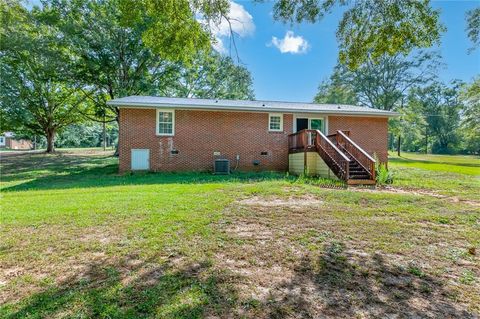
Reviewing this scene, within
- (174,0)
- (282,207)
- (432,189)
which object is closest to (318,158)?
(432,189)

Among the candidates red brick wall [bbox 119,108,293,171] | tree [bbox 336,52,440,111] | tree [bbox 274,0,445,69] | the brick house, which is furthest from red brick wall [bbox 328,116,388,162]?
tree [bbox 336,52,440,111]

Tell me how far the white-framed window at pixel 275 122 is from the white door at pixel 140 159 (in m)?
5.95

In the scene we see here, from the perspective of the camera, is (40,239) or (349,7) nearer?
(40,239)

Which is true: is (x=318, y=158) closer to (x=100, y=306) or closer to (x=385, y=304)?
(x=385, y=304)

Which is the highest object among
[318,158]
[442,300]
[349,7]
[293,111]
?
[349,7]

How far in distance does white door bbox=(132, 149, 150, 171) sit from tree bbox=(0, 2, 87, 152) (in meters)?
6.28

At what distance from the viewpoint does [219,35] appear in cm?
628

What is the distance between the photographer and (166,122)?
12750 millimetres

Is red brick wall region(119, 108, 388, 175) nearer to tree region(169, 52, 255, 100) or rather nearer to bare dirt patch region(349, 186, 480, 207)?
bare dirt patch region(349, 186, 480, 207)

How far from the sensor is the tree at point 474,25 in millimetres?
6073

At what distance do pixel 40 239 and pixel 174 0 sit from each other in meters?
5.04

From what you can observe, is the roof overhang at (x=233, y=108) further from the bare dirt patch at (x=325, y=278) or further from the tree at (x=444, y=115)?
the tree at (x=444, y=115)

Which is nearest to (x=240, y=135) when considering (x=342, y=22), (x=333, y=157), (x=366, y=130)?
(x=333, y=157)

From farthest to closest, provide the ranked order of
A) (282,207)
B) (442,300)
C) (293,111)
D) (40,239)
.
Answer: (293,111), (282,207), (40,239), (442,300)
